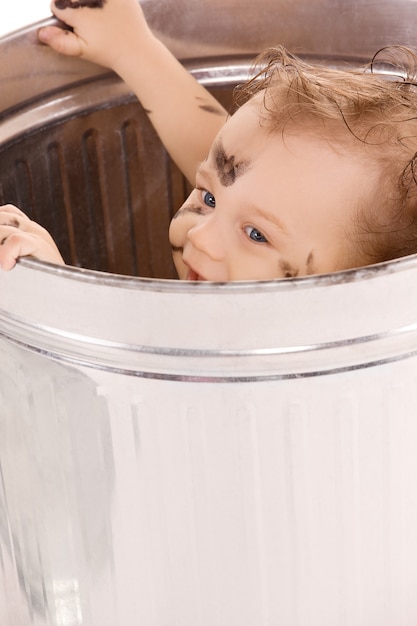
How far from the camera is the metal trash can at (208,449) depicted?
0.66 meters

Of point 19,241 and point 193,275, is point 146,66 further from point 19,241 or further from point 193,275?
point 19,241

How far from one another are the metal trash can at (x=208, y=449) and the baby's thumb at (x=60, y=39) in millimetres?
356

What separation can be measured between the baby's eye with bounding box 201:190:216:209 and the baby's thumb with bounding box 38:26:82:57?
0.72 feet

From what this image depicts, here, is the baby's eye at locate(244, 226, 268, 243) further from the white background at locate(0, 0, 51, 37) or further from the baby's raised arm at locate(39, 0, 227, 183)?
the white background at locate(0, 0, 51, 37)

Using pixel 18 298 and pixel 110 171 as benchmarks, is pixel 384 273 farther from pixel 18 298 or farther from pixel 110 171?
pixel 110 171

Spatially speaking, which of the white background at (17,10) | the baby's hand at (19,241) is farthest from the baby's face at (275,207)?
the white background at (17,10)

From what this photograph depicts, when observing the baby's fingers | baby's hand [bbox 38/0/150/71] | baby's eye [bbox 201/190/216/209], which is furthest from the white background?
the baby's fingers

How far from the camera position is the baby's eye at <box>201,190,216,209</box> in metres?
0.88

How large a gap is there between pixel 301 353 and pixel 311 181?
0.60 feet

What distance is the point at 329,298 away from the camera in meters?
0.64

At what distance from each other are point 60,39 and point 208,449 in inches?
17.8

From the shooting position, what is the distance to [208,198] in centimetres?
88

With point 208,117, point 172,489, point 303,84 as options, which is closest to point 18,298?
point 172,489

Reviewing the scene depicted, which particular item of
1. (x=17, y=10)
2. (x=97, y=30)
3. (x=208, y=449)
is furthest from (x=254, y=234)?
(x=17, y=10)
